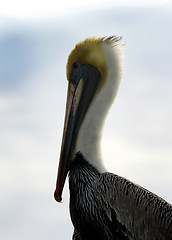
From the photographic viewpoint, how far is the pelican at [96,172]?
11.6m

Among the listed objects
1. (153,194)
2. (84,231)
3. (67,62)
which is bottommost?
(84,231)

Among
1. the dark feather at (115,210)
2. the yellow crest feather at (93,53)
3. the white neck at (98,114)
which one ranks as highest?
the yellow crest feather at (93,53)

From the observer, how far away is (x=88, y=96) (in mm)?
12445

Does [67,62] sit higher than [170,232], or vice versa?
[67,62]

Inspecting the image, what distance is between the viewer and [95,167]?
12023 millimetres

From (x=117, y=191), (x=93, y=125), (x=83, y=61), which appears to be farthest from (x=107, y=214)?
(x=83, y=61)

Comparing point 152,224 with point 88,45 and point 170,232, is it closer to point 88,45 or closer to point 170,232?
point 170,232

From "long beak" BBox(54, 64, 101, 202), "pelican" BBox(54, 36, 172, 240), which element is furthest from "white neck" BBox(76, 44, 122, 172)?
"long beak" BBox(54, 64, 101, 202)

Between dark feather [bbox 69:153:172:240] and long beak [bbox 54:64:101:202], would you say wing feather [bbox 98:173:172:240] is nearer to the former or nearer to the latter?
dark feather [bbox 69:153:172:240]

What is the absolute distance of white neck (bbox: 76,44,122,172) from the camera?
12.0 m

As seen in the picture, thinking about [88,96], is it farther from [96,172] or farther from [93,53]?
[96,172]

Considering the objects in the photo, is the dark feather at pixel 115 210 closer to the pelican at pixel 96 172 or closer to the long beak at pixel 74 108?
the pelican at pixel 96 172

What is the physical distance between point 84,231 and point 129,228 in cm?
68

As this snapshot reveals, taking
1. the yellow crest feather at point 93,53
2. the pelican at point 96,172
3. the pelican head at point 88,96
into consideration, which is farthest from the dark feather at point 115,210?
the yellow crest feather at point 93,53
